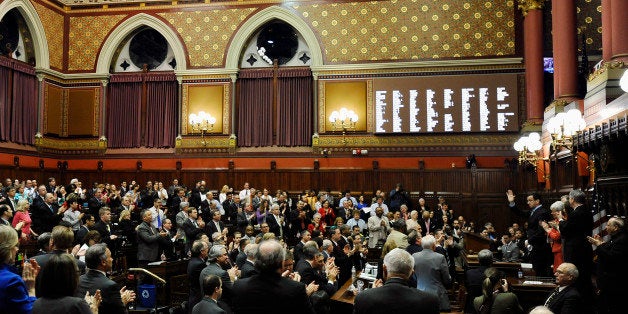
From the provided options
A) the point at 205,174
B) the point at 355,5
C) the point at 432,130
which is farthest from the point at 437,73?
the point at 205,174

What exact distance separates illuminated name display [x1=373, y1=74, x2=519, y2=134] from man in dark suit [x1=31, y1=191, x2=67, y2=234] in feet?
32.2

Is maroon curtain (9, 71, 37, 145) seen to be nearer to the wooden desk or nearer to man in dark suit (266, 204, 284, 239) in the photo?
man in dark suit (266, 204, 284, 239)

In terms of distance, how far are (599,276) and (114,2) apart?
1809 centimetres

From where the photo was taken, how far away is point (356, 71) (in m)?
18.8

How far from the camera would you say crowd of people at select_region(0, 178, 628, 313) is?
12.3 feet

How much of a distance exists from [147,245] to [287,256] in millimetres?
5310

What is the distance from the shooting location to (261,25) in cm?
1966

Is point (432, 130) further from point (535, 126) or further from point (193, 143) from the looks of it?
point (193, 143)

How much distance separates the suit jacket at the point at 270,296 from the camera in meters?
3.98

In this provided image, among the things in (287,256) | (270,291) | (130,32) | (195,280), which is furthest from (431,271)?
(130,32)

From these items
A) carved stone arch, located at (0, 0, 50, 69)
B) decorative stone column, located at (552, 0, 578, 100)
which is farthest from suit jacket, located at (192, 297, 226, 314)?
carved stone arch, located at (0, 0, 50, 69)

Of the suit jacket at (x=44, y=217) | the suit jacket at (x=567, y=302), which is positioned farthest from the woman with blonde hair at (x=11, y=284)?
the suit jacket at (x=44, y=217)

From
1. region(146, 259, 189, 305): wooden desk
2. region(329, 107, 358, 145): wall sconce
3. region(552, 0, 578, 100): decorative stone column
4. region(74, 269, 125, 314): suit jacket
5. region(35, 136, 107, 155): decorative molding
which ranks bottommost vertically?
region(146, 259, 189, 305): wooden desk

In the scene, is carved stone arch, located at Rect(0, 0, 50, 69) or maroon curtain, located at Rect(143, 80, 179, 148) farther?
maroon curtain, located at Rect(143, 80, 179, 148)
